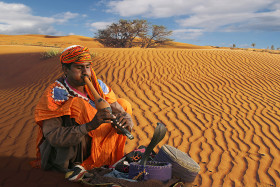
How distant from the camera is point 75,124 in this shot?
8.55 ft

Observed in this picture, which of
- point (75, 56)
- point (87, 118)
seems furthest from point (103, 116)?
point (75, 56)

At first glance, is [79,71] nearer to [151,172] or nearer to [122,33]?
[151,172]

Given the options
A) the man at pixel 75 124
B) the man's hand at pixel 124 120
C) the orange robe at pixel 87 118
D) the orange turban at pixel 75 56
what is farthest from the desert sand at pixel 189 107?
the orange turban at pixel 75 56

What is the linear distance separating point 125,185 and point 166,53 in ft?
28.9

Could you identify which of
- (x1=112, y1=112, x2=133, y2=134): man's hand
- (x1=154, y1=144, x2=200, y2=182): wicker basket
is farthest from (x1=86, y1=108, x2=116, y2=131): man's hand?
(x1=154, y1=144, x2=200, y2=182): wicker basket

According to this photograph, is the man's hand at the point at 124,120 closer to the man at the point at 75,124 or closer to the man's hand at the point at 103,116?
the man at the point at 75,124

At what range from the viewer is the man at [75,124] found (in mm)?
2408

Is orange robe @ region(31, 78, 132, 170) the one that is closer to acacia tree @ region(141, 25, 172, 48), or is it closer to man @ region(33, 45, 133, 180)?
man @ region(33, 45, 133, 180)

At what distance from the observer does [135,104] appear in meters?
6.00

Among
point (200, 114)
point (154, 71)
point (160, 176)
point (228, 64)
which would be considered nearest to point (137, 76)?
point (154, 71)

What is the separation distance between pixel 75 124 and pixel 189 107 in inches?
153

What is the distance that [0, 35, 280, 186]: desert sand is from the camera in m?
3.47

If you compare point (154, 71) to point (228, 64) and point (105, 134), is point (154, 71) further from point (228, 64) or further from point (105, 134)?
point (105, 134)

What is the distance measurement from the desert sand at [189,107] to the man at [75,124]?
0.32 meters
